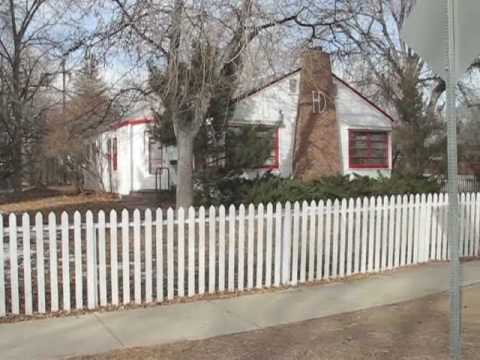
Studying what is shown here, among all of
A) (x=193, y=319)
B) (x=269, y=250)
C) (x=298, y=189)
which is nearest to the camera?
(x=193, y=319)

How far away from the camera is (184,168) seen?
13.5m

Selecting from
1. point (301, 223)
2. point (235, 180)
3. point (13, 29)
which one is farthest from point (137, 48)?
point (13, 29)

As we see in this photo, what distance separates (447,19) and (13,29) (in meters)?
25.1

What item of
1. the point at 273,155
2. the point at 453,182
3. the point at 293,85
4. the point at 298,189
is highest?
the point at 293,85

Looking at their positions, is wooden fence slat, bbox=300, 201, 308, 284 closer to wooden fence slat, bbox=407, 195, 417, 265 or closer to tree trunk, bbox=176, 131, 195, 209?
wooden fence slat, bbox=407, 195, 417, 265

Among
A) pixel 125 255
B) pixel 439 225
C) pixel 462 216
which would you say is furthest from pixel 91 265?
pixel 462 216

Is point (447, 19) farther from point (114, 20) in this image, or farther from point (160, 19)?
point (114, 20)

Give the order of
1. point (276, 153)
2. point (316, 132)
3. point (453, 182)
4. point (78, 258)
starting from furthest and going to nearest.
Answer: point (316, 132), point (276, 153), point (78, 258), point (453, 182)

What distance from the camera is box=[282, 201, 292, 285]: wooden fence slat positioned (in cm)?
770

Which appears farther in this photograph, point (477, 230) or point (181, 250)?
point (477, 230)

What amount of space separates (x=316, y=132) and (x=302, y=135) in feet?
2.09

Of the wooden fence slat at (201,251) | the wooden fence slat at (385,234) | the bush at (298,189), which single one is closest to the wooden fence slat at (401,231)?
the wooden fence slat at (385,234)

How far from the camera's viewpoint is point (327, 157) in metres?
23.6

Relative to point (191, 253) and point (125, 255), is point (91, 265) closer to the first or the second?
point (125, 255)
